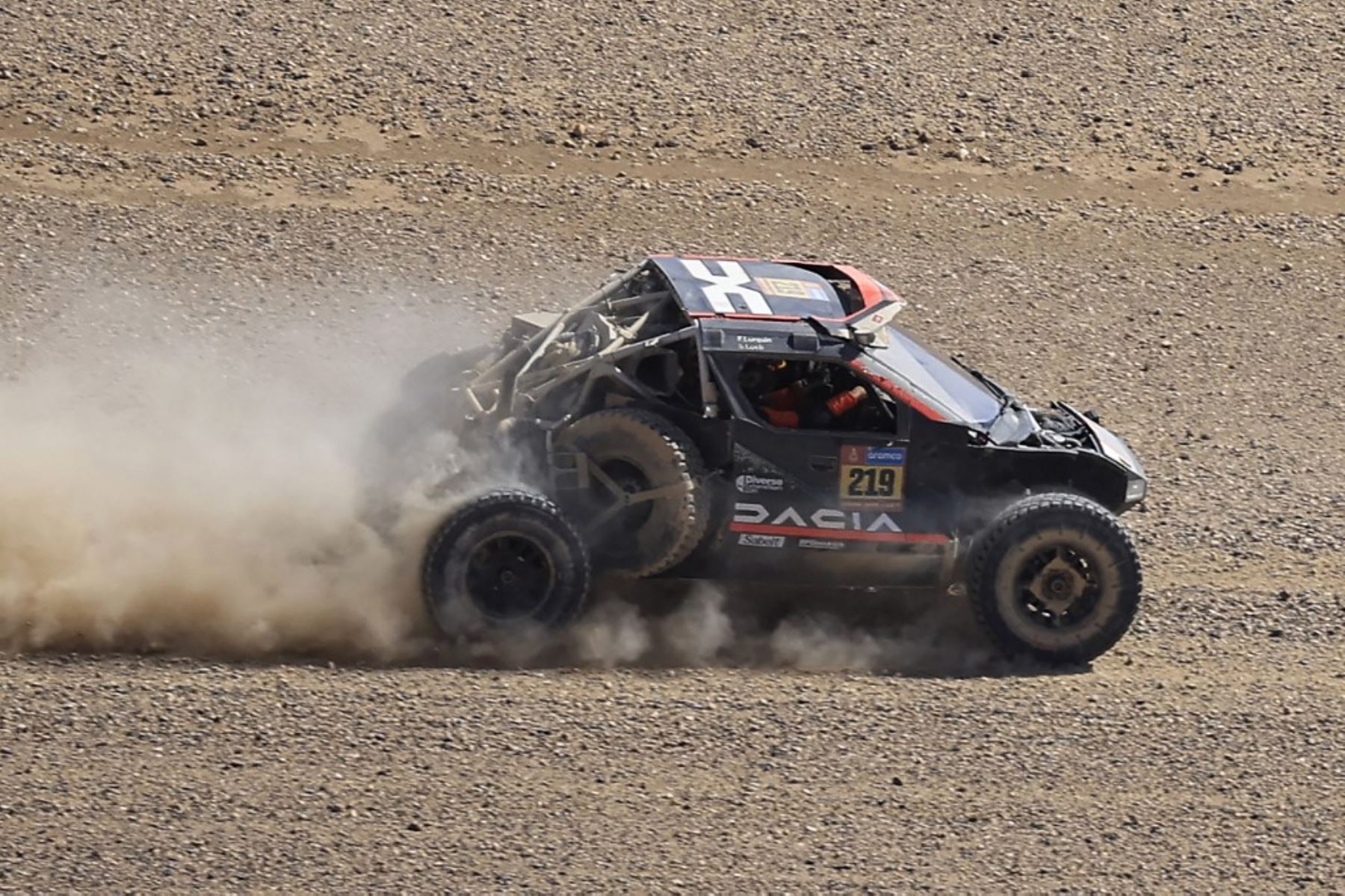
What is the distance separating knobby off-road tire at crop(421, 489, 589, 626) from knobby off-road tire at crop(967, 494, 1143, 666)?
2095 mm

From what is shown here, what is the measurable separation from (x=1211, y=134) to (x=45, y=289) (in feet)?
36.8

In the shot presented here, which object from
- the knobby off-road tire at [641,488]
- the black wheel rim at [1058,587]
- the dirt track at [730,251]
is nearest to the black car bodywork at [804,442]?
the knobby off-road tire at [641,488]

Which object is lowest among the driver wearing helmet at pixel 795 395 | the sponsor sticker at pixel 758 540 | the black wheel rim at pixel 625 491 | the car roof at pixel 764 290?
the sponsor sticker at pixel 758 540

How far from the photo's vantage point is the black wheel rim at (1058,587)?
408 inches

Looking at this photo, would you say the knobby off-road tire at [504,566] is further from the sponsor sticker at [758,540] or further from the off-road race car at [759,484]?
the sponsor sticker at [758,540]

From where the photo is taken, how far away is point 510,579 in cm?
1009

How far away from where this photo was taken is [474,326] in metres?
15.6

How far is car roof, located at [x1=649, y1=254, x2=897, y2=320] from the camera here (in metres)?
10.4

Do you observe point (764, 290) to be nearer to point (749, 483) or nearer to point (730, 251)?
point (749, 483)

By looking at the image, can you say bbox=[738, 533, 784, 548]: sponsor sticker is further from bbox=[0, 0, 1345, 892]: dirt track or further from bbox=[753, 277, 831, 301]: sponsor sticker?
bbox=[753, 277, 831, 301]: sponsor sticker

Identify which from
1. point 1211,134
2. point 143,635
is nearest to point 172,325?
point 143,635

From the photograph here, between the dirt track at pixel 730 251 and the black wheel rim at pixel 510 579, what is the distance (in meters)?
0.37

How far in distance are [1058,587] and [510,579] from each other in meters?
2.82

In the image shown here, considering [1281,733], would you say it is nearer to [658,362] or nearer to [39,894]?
[658,362]
